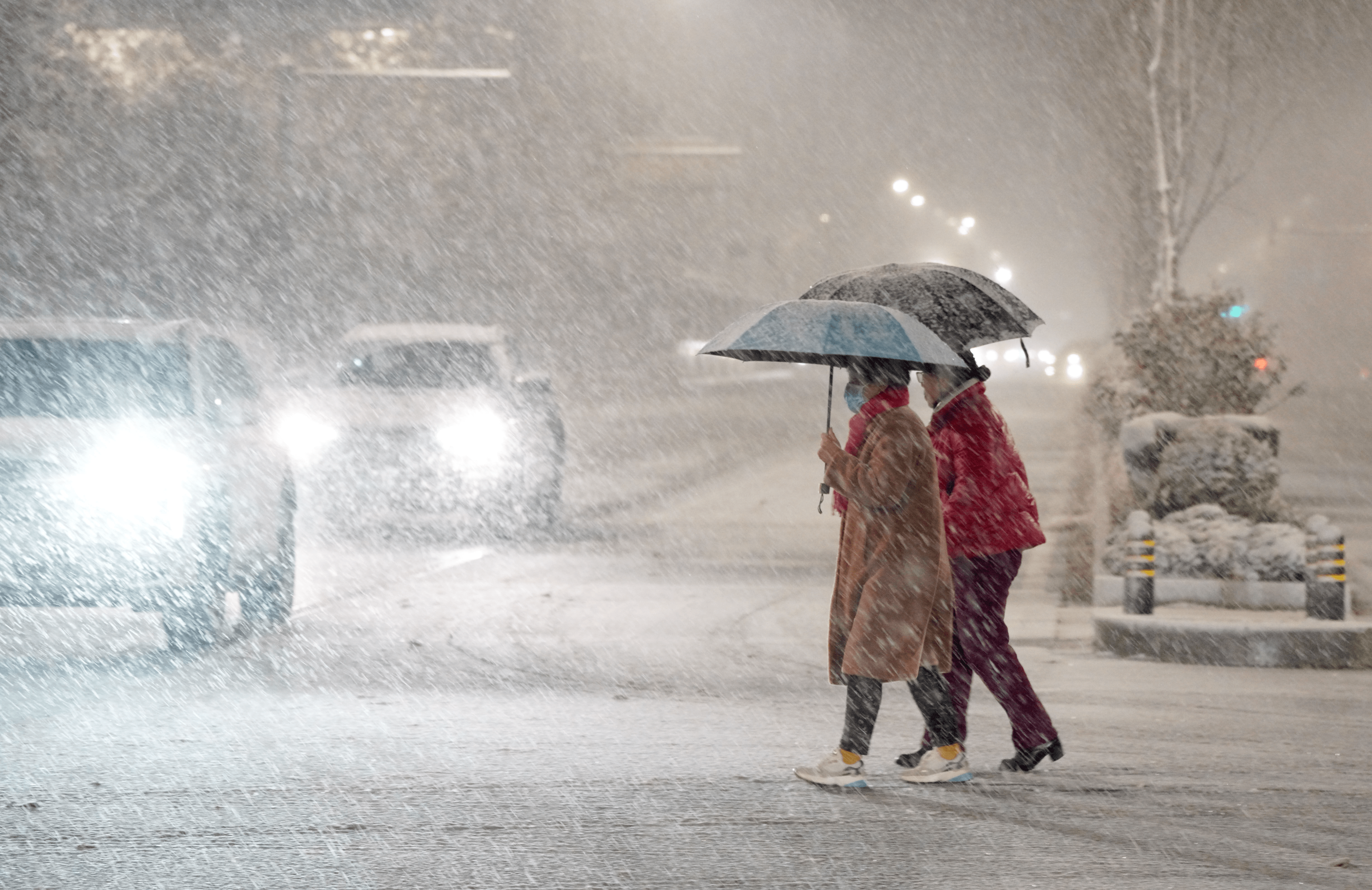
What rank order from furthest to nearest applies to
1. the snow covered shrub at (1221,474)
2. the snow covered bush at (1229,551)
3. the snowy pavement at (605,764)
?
the snow covered shrub at (1221,474) → the snow covered bush at (1229,551) → the snowy pavement at (605,764)

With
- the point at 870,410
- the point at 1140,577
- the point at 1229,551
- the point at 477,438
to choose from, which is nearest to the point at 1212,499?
the point at 1229,551

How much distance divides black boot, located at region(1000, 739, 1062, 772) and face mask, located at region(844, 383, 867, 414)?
1452 millimetres

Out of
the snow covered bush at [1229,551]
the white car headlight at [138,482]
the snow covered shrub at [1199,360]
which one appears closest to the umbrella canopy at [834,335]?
the white car headlight at [138,482]

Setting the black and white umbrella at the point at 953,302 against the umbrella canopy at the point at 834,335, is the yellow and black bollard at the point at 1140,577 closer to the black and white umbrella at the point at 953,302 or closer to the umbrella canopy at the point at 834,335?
the black and white umbrella at the point at 953,302

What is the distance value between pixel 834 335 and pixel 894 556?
2.67ft

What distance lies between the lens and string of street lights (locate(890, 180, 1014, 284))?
211 ft

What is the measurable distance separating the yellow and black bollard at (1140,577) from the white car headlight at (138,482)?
17.9 ft

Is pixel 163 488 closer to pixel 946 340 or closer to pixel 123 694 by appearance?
pixel 123 694

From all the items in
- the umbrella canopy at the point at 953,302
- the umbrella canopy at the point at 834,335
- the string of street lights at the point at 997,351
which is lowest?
the umbrella canopy at the point at 834,335

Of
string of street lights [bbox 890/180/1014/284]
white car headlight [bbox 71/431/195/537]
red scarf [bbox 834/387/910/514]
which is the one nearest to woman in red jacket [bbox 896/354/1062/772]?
red scarf [bbox 834/387/910/514]

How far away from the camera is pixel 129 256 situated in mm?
26969

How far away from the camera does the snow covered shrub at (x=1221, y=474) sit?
40.2 feet

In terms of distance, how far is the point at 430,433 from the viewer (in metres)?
15.9

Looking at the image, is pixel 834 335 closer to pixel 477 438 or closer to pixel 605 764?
pixel 605 764
